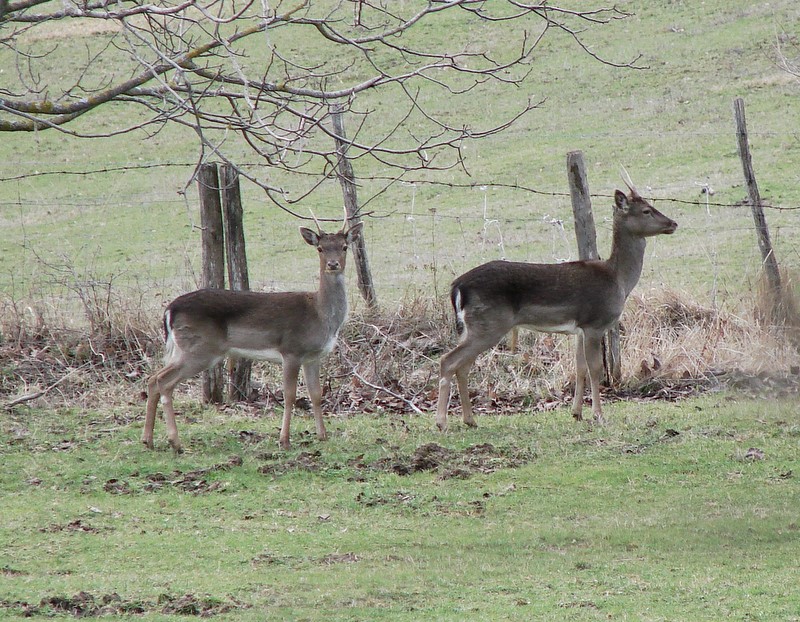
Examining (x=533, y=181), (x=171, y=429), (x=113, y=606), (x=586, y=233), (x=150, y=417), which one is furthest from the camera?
(x=533, y=181)

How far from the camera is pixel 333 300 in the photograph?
1041 cm

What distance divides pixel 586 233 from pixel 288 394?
3.94m

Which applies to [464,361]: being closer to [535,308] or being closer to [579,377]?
[535,308]

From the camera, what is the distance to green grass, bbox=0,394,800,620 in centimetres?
636

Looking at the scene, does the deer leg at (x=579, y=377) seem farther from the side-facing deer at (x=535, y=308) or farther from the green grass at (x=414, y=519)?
the green grass at (x=414, y=519)

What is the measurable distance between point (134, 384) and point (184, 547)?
5223 mm

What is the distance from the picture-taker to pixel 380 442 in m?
10.2

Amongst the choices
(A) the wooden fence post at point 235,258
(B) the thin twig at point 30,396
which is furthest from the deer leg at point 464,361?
(B) the thin twig at point 30,396

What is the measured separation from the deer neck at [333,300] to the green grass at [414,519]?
1.03 metres

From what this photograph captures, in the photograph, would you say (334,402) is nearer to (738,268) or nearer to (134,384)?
(134,384)

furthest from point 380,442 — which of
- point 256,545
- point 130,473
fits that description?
point 256,545

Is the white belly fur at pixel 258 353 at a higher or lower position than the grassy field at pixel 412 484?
higher

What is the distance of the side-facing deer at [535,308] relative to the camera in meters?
10.8

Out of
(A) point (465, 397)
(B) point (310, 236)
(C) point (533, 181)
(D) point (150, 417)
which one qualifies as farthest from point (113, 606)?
(C) point (533, 181)
